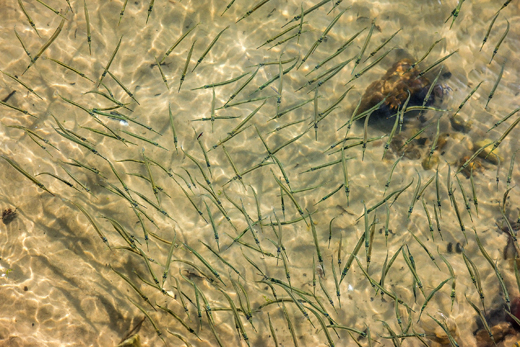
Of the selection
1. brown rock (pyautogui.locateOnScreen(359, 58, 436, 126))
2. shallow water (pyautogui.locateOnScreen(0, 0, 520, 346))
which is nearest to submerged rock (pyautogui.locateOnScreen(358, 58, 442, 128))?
brown rock (pyautogui.locateOnScreen(359, 58, 436, 126))

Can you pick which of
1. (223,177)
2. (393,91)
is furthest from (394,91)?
(223,177)

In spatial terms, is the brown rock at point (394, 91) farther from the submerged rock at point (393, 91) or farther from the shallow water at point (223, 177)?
the shallow water at point (223, 177)

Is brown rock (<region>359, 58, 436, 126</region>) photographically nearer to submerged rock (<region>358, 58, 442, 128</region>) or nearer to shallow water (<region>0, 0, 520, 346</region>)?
submerged rock (<region>358, 58, 442, 128</region>)

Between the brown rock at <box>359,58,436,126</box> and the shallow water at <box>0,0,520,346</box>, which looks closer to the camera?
the shallow water at <box>0,0,520,346</box>

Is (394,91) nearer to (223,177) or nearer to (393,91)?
(393,91)

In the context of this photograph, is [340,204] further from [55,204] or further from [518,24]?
[518,24]

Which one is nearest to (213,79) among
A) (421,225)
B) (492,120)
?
(421,225)
